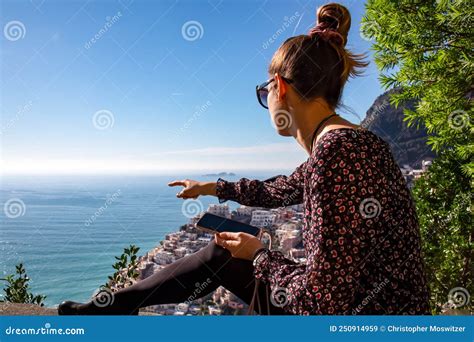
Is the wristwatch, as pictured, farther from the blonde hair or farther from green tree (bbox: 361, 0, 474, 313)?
green tree (bbox: 361, 0, 474, 313)

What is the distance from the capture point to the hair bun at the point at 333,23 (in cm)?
146

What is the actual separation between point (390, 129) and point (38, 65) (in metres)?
3.32

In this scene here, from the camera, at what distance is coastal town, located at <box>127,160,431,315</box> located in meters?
1.95

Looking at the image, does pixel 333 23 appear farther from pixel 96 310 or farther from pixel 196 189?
pixel 96 310

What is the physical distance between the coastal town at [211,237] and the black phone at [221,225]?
4cm

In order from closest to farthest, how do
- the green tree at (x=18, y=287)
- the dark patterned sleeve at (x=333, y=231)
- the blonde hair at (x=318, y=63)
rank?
the dark patterned sleeve at (x=333, y=231) < the blonde hair at (x=318, y=63) < the green tree at (x=18, y=287)

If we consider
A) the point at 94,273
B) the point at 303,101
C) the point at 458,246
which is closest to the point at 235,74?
the point at 303,101

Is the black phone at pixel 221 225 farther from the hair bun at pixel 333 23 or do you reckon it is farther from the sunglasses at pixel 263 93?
the hair bun at pixel 333 23

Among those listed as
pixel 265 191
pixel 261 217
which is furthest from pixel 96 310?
pixel 261 217

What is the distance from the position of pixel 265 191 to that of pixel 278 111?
0.59m

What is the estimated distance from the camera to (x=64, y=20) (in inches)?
166

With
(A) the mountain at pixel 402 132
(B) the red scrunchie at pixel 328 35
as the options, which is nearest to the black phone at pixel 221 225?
(B) the red scrunchie at pixel 328 35

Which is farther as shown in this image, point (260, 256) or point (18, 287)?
point (18, 287)

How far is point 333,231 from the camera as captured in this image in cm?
110
